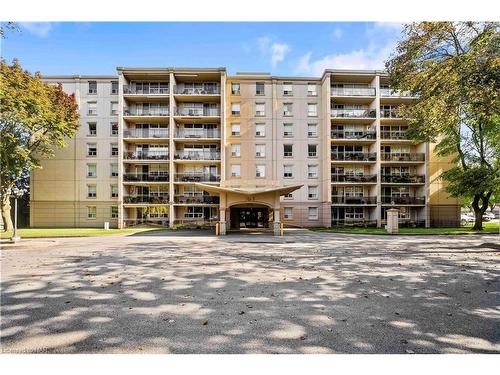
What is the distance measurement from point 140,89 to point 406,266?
1349 inches

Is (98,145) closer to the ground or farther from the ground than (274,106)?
closer to the ground

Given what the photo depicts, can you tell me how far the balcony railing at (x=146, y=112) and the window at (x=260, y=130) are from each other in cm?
1080

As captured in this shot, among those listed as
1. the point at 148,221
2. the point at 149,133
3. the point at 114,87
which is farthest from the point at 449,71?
the point at 114,87

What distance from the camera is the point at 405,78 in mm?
13758

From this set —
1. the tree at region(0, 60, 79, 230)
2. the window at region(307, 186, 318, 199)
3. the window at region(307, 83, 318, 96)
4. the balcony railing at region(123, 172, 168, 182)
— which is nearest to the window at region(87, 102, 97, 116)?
the tree at region(0, 60, 79, 230)

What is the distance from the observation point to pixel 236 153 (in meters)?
35.0

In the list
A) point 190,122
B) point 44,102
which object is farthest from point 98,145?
point 190,122

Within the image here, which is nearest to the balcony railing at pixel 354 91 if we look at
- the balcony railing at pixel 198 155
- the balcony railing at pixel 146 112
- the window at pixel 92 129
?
the balcony railing at pixel 198 155

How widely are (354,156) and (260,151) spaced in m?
11.2

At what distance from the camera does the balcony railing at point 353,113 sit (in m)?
34.2

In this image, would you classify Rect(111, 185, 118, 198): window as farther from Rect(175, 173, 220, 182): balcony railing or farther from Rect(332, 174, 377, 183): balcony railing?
Rect(332, 174, 377, 183): balcony railing

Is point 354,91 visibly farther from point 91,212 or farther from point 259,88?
point 91,212

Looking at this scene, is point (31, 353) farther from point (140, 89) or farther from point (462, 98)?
point (140, 89)

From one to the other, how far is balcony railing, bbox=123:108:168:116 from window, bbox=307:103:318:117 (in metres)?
17.1
